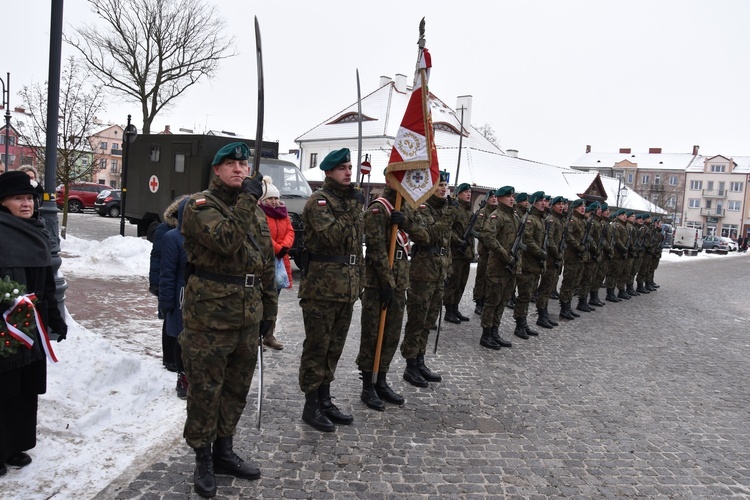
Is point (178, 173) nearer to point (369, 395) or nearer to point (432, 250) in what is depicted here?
point (432, 250)

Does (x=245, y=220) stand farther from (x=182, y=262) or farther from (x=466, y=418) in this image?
(x=466, y=418)

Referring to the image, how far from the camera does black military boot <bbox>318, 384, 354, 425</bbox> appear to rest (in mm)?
4820

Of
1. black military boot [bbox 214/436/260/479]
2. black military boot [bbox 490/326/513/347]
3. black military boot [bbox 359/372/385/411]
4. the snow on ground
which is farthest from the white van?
black military boot [bbox 214/436/260/479]

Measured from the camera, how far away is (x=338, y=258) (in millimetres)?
4664

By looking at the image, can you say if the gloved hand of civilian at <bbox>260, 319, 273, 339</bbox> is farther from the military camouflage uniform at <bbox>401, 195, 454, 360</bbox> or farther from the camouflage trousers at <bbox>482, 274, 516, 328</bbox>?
the camouflage trousers at <bbox>482, 274, 516, 328</bbox>

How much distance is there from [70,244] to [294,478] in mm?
12909

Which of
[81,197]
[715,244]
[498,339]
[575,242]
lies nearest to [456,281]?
[498,339]

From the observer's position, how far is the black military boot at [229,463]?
375cm

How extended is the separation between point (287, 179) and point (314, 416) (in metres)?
8.56

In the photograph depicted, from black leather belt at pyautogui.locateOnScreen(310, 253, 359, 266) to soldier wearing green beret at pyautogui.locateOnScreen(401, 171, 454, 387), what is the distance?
4.05 feet

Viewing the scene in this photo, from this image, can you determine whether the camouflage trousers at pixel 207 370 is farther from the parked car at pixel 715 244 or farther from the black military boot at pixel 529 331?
the parked car at pixel 715 244

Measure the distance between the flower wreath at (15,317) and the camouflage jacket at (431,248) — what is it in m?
3.42

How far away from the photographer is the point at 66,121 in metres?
17.3

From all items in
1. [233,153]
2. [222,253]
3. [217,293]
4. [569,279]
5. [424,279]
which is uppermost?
[233,153]
